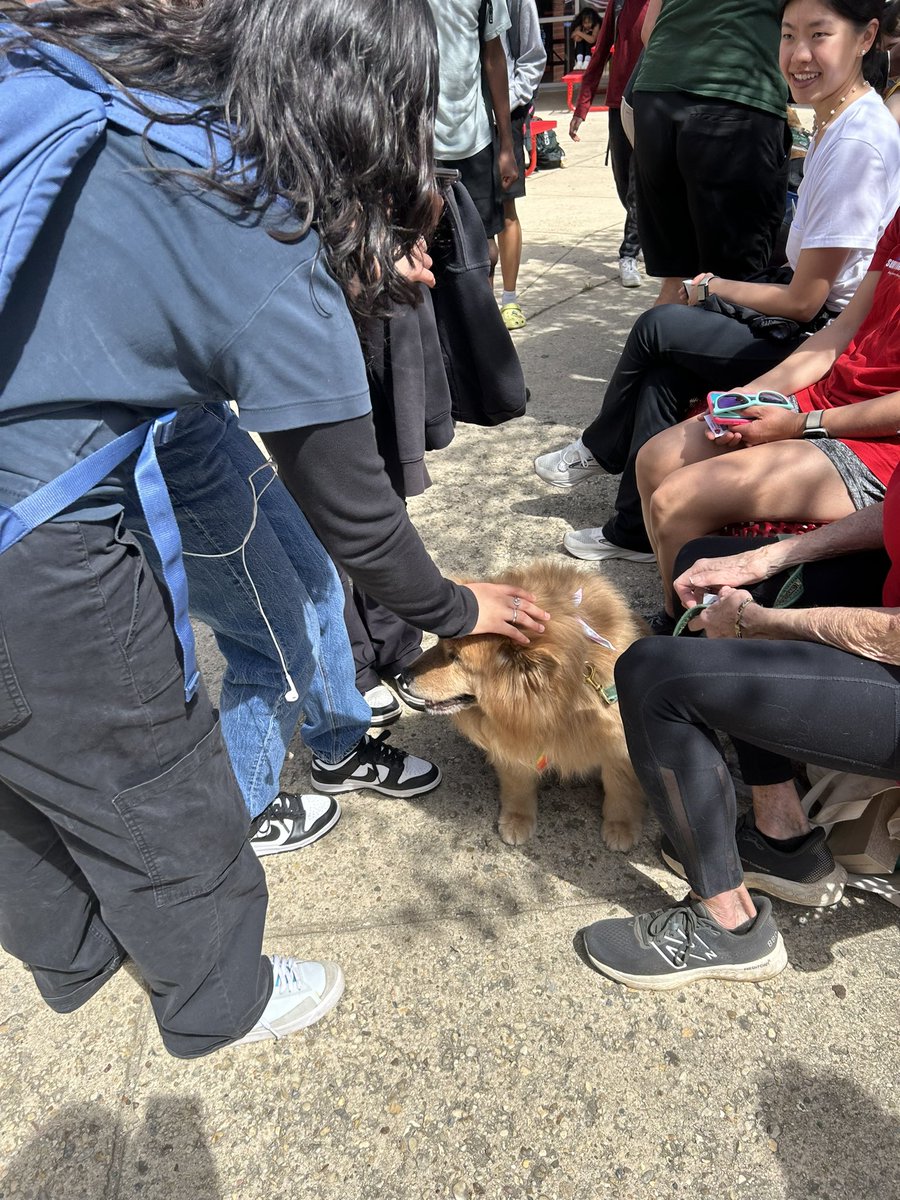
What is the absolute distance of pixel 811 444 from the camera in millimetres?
2326

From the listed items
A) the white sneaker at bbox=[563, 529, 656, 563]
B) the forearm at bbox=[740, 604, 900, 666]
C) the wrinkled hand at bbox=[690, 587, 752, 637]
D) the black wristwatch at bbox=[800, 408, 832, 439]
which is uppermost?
the black wristwatch at bbox=[800, 408, 832, 439]

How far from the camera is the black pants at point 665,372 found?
9.59 ft

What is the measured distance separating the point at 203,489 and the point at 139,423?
0.45 metres

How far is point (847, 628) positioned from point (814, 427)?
106cm

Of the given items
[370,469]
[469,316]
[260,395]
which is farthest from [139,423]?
[469,316]

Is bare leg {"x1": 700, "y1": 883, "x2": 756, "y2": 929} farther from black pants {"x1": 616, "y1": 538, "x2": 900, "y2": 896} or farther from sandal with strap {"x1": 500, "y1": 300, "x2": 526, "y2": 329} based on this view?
sandal with strap {"x1": 500, "y1": 300, "x2": 526, "y2": 329}

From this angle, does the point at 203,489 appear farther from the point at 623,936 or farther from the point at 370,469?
the point at 623,936

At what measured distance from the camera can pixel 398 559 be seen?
4.70ft

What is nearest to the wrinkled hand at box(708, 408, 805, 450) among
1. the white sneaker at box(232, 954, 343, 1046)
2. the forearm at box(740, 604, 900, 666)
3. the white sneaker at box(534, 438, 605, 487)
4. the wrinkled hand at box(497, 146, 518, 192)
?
the forearm at box(740, 604, 900, 666)

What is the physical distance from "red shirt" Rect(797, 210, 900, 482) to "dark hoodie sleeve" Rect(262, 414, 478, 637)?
1.47 m

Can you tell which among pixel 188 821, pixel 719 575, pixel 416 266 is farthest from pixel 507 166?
pixel 188 821

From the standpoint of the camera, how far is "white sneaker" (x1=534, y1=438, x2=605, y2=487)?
398 cm

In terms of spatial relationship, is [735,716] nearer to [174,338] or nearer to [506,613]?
[506,613]

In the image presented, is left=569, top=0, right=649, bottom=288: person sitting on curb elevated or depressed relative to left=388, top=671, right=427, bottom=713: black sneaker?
elevated
